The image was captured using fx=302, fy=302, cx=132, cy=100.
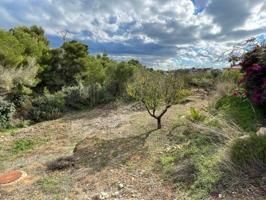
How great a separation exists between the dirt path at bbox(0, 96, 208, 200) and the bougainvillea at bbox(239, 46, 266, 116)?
2.26m

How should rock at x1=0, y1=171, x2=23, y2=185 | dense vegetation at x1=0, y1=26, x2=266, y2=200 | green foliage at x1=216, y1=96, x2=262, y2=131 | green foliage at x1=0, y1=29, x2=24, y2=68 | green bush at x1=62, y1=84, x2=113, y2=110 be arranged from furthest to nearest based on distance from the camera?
green bush at x1=62, y1=84, x2=113, y2=110 → green foliage at x1=0, y1=29, x2=24, y2=68 → green foliage at x1=216, y1=96, x2=262, y2=131 → rock at x1=0, y1=171, x2=23, y2=185 → dense vegetation at x1=0, y1=26, x2=266, y2=200

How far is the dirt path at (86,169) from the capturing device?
485 centimetres

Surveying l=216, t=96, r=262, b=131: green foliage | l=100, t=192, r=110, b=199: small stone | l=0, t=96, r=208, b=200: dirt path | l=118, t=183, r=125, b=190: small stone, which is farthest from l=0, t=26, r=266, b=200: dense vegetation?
l=100, t=192, r=110, b=199: small stone

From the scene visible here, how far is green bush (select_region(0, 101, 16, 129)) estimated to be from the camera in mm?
11613

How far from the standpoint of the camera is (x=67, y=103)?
15273 mm

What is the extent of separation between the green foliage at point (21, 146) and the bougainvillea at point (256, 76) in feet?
20.0

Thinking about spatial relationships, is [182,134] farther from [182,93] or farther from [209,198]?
[209,198]

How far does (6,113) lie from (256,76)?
9.45 m

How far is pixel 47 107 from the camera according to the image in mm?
13688

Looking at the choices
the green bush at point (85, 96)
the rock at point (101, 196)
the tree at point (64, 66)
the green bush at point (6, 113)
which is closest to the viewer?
the rock at point (101, 196)

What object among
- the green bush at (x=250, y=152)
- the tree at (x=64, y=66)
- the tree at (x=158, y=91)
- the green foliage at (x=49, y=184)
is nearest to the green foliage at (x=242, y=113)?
the tree at (x=158, y=91)

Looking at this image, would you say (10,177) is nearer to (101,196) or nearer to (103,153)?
(103,153)

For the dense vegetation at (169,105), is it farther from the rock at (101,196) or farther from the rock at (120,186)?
the rock at (101,196)

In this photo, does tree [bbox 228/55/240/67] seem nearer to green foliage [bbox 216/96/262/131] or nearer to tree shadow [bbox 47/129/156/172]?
green foliage [bbox 216/96/262/131]
